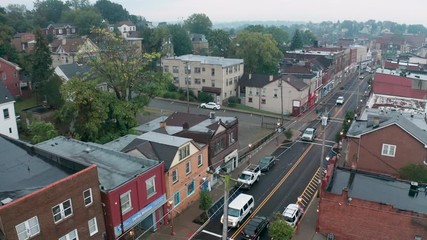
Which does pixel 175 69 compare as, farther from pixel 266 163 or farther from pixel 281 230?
pixel 281 230

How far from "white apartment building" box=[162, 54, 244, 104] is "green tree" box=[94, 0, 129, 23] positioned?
9525cm

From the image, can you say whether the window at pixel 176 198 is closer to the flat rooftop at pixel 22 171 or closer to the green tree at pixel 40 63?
the flat rooftop at pixel 22 171

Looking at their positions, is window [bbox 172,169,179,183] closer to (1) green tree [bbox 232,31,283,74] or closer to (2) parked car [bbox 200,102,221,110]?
(2) parked car [bbox 200,102,221,110]

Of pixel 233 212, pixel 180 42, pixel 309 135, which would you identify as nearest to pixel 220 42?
pixel 180 42

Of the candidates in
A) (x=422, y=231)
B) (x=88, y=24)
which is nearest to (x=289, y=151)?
(x=422, y=231)

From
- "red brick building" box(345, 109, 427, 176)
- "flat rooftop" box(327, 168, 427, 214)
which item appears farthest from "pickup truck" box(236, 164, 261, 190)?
"red brick building" box(345, 109, 427, 176)

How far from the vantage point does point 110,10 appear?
16175 centimetres

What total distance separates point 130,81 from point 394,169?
32.9m

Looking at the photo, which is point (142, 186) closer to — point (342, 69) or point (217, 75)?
point (217, 75)

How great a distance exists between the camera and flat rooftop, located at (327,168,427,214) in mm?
27672

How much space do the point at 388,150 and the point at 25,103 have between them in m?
59.2

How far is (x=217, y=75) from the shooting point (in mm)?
73125

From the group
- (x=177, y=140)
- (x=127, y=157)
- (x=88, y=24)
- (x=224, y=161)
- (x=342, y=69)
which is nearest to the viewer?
(x=127, y=157)

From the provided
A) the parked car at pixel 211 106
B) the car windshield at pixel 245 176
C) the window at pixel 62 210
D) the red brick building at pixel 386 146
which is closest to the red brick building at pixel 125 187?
the window at pixel 62 210
